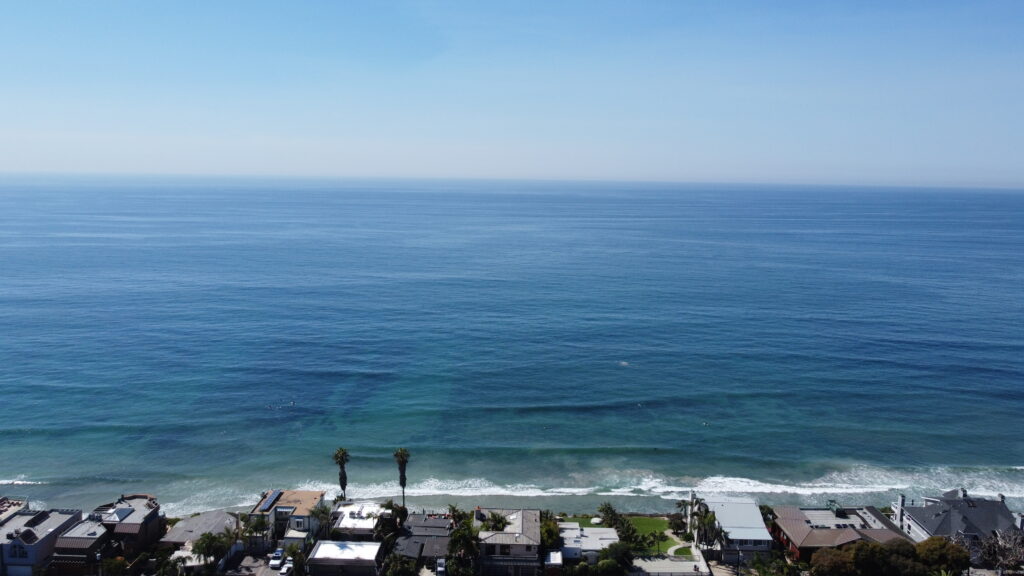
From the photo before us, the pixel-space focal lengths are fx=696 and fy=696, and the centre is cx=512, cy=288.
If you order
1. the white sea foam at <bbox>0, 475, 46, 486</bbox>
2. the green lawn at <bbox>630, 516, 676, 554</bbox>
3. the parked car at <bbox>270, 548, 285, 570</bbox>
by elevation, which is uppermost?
the parked car at <bbox>270, 548, 285, 570</bbox>

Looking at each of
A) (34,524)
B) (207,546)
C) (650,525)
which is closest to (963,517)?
(650,525)

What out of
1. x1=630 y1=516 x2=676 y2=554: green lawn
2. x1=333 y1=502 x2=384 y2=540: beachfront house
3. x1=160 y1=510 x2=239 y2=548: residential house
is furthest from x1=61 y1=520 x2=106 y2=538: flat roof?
x1=630 y1=516 x2=676 y2=554: green lawn

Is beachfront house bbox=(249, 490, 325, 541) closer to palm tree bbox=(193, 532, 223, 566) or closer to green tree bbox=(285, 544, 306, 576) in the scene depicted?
green tree bbox=(285, 544, 306, 576)

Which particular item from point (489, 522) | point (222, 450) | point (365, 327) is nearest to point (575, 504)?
point (489, 522)

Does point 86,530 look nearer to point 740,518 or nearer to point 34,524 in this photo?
point 34,524

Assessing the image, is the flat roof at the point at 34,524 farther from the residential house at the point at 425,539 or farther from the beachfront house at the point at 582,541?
the beachfront house at the point at 582,541
